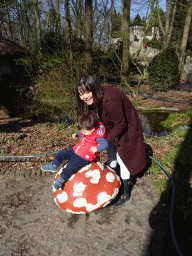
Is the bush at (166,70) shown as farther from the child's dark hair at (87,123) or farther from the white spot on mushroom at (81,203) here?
the white spot on mushroom at (81,203)

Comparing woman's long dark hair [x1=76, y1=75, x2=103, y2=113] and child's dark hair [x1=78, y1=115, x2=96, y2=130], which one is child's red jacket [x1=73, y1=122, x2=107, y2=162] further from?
woman's long dark hair [x1=76, y1=75, x2=103, y2=113]

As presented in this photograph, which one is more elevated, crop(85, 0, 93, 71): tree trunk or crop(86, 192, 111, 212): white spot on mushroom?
crop(85, 0, 93, 71): tree trunk

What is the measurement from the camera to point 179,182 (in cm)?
409

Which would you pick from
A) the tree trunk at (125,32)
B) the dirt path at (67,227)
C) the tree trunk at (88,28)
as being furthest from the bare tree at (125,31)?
the dirt path at (67,227)

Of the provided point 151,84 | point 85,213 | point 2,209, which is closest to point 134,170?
point 85,213

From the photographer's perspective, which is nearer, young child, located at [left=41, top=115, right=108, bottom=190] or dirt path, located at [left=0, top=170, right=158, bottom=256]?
dirt path, located at [left=0, top=170, right=158, bottom=256]

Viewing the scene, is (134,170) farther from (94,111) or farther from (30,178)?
(30,178)

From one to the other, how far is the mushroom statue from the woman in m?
0.48

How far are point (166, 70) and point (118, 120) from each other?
1283 cm

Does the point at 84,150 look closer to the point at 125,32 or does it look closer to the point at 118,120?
the point at 118,120

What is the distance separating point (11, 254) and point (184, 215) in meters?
2.78

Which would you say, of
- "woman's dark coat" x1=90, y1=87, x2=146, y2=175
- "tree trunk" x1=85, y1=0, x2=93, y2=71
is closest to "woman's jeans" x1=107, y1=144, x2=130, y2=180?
"woman's dark coat" x1=90, y1=87, x2=146, y2=175

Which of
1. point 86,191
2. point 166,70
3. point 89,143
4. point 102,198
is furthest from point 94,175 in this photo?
point 166,70

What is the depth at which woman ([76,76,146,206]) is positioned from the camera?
9.04ft
